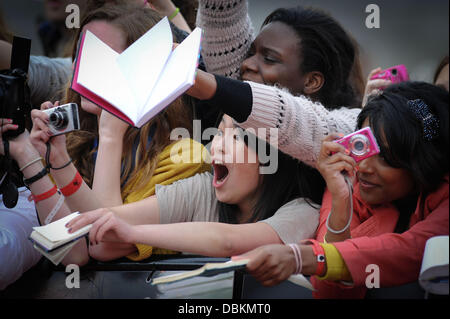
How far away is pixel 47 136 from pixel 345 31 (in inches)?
29.7

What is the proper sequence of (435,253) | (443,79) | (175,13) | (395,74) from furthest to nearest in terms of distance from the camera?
(175,13), (395,74), (443,79), (435,253)

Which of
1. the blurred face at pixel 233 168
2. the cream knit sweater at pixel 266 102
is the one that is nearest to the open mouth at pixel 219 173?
the blurred face at pixel 233 168

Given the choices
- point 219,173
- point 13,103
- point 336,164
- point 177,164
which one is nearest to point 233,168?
point 219,173

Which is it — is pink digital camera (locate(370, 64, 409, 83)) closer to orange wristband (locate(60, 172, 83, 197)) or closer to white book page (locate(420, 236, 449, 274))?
white book page (locate(420, 236, 449, 274))

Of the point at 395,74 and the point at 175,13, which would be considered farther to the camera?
the point at 175,13

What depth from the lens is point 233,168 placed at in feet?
3.79

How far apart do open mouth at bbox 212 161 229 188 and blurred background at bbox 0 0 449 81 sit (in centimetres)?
38

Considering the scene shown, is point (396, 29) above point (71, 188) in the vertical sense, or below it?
above

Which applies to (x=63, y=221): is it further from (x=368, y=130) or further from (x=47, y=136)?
(x=368, y=130)

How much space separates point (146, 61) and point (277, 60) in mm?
342

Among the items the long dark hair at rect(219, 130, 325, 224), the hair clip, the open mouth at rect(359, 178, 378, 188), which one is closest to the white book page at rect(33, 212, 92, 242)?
the long dark hair at rect(219, 130, 325, 224)

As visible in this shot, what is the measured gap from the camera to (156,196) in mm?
1170

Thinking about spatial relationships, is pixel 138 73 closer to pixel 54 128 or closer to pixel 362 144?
pixel 54 128

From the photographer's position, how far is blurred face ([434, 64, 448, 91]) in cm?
101
